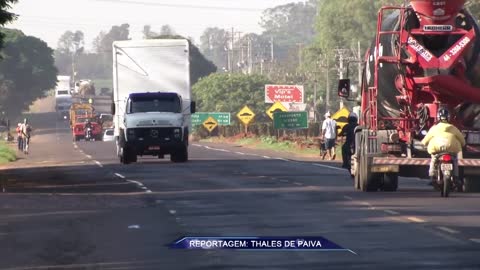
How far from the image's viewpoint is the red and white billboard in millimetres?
96875

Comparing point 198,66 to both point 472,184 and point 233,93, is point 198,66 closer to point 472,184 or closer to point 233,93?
point 233,93

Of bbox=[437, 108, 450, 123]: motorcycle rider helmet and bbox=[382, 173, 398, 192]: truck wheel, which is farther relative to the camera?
bbox=[382, 173, 398, 192]: truck wheel

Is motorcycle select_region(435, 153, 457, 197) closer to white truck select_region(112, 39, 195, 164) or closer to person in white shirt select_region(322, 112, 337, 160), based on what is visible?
white truck select_region(112, 39, 195, 164)

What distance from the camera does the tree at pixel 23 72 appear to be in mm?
161000

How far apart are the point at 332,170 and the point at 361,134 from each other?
12.7m

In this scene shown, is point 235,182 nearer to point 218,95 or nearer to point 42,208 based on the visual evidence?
point 42,208

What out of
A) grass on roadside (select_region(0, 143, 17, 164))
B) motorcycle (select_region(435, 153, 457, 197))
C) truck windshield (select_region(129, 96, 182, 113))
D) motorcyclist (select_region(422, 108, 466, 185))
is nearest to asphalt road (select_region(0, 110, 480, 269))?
motorcycle (select_region(435, 153, 457, 197))

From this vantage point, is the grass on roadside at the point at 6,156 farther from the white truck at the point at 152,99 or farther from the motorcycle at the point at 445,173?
the motorcycle at the point at 445,173

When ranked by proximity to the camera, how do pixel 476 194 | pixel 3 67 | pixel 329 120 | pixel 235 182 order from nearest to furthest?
pixel 476 194, pixel 235 182, pixel 329 120, pixel 3 67

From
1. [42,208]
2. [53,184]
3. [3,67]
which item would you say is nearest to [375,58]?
[42,208]

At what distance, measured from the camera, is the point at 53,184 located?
36406 mm

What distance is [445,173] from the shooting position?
84.6 ft

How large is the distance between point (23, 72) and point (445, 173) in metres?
147

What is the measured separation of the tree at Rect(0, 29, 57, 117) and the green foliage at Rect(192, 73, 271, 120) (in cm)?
2993
